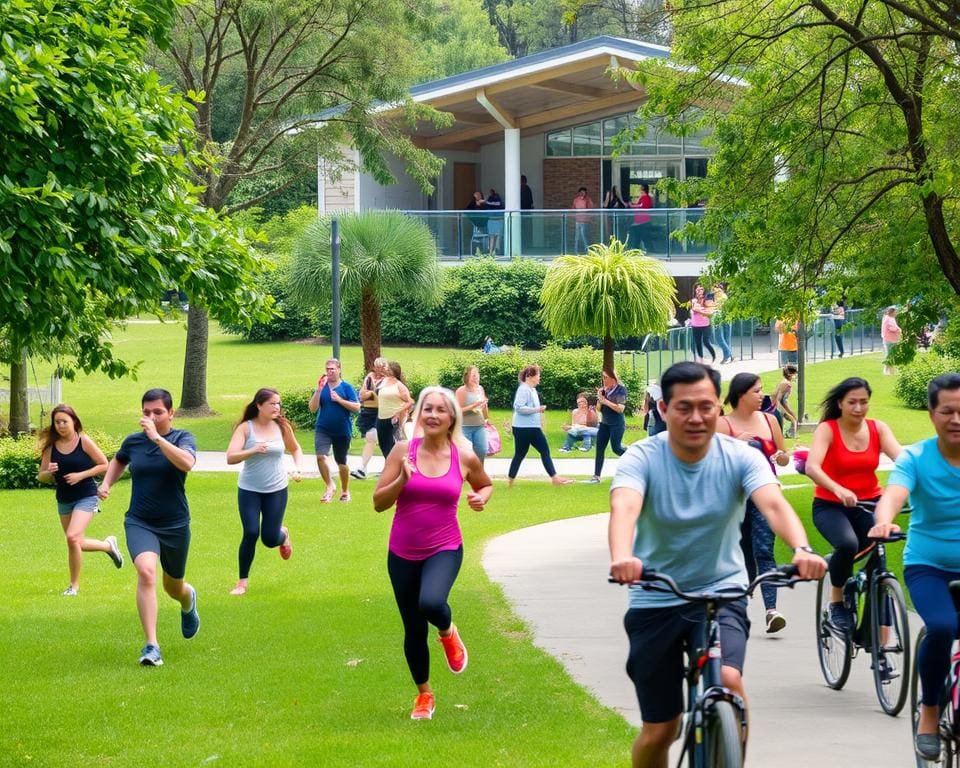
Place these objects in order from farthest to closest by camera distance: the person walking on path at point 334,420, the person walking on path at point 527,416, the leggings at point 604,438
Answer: the leggings at point 604,438
the person walking on path at point 527,416
the person walking on path at point 334,420

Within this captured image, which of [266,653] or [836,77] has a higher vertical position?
[836,77]

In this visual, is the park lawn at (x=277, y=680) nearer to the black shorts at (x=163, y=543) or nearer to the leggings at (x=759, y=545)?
the black shorts at (x=163, y=543)

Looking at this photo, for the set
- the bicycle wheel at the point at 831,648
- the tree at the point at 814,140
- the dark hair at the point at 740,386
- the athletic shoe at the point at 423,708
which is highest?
the tree at the point at 814,140

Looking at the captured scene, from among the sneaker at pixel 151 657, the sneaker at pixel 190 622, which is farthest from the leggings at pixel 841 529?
the sneaker at pixel 190 622

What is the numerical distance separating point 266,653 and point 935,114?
8167 millimetres

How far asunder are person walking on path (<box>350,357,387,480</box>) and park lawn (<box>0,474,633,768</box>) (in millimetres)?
5307

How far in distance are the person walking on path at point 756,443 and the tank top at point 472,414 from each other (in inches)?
355

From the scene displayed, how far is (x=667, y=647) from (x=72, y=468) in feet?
26.3

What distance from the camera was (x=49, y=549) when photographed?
15.6 metres

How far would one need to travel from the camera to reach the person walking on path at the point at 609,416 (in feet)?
64.8

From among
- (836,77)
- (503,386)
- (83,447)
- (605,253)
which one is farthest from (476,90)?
(83,447)

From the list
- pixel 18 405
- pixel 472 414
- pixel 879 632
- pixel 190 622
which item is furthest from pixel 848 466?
pixel 18 405

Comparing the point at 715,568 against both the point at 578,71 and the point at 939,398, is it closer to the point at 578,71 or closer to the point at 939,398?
the point at 939,398

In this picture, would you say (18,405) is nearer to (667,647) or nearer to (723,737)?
(667,647)
